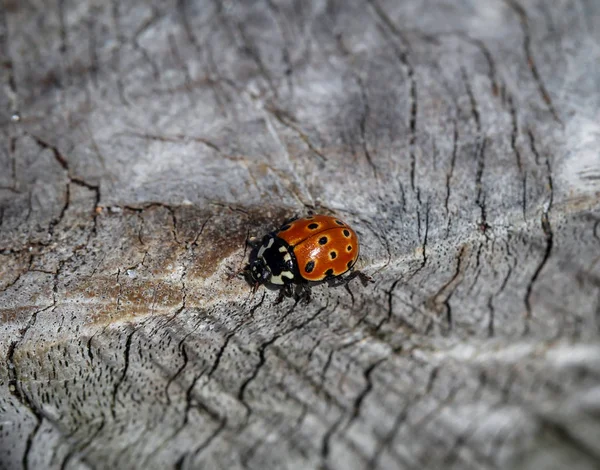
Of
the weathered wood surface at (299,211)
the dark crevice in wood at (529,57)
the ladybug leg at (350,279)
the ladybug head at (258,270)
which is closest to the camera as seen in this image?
the weathered wood surface at (299,211)

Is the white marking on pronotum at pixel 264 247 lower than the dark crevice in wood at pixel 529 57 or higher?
lower

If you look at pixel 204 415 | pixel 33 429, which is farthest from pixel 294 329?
pixel 33 429

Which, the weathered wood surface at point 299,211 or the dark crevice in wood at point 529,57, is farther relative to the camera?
the dark crevice in wood at point 529,57

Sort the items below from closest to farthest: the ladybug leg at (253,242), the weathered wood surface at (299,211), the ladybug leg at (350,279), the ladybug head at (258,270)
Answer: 1. the weathered wood surface at (299,211)
2. the ladybug leg at (350,279)
3. the ladybug head at (258,270)
4. the ladybug leg at (253,242)

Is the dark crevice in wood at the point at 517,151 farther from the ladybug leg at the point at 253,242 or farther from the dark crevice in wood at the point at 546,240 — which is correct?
the ladybug leg at the point at 253,242

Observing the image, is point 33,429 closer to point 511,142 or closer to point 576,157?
point 511,142

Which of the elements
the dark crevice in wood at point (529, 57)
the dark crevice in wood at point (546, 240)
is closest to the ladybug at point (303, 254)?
the dark crevice in wood at point (546, 240)
